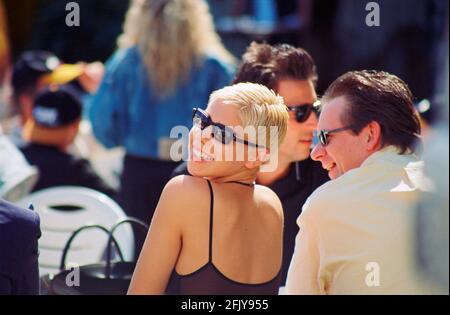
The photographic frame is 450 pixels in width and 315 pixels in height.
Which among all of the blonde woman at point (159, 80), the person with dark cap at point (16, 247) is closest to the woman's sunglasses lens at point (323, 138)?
the person with dark cap at point (16, 247)

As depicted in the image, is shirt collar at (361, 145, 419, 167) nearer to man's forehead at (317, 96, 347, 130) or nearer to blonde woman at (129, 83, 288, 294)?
man's forehead at (317, 96, 347, 130)

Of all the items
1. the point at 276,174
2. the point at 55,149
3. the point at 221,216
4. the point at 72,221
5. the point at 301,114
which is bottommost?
the point at 72,221

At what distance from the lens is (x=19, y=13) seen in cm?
918

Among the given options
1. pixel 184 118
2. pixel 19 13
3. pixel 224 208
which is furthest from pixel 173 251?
pixel 19 13

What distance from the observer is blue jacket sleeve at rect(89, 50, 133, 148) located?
4.36 m

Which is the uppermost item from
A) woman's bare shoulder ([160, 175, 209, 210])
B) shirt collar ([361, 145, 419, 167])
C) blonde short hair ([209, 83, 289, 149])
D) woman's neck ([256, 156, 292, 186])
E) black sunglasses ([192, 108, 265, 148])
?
blonde short hair ([209, 83, 289, 149])

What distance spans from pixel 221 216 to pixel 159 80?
2118 millimetres

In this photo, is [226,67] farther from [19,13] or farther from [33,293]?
[19,13]

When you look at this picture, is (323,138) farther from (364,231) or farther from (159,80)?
(159,80)

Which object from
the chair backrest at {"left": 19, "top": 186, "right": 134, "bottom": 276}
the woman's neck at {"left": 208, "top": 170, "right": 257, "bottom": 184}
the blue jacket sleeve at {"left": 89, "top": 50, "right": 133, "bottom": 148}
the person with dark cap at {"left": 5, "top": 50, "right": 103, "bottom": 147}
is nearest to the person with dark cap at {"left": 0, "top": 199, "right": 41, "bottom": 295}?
the woman's neck at {"left": 208, "top": 170, "right": 257, "bottom": 184}

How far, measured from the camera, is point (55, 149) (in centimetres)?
436

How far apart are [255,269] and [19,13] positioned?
7397 mm

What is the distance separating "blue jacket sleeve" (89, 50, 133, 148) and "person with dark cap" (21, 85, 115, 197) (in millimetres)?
134

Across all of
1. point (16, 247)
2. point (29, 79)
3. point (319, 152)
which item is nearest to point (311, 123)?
point (319, 152)
